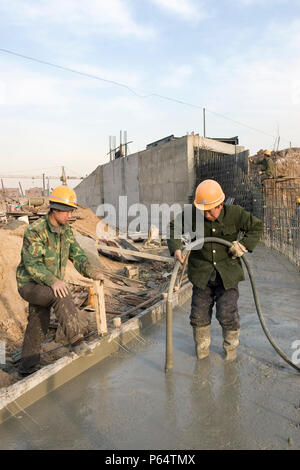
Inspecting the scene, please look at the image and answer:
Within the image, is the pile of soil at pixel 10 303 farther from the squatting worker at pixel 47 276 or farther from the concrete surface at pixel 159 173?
the concrete surface at pixel 159 173

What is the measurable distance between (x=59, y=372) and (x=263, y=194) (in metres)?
10.2

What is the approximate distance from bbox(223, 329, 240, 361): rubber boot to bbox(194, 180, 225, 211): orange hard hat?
1.25 meters

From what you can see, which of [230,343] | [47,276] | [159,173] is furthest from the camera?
[159,173]

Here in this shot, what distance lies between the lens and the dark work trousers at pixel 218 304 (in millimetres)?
→ 3686

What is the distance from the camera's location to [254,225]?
363 cm

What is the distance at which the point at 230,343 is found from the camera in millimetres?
3783

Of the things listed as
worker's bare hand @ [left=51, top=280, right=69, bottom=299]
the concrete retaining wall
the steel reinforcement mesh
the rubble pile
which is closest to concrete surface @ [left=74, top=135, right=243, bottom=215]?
the steel reinforcement mesh

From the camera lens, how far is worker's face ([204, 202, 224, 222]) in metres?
3.55

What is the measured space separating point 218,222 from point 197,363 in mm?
1395

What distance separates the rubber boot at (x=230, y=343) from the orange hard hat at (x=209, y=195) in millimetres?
1247

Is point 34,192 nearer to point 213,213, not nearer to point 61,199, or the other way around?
point 61,199

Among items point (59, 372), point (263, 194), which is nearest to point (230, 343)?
point (59, 372)

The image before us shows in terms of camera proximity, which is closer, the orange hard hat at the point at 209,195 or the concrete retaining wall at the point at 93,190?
the orange hard hat at the point at 209,195

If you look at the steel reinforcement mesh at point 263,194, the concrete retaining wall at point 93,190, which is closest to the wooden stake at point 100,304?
the steel reinforcement mesh at point 263,194
